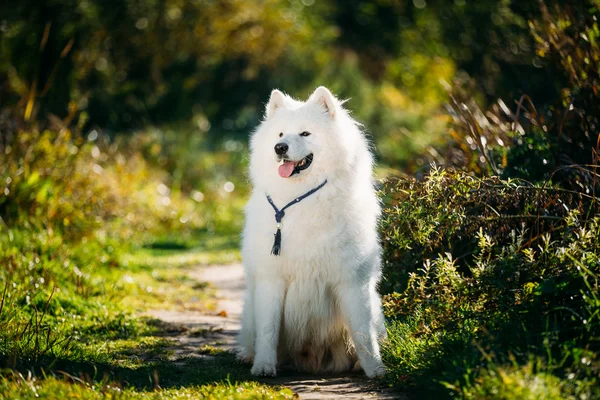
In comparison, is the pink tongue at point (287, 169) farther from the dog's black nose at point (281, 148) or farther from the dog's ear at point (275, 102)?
the dog's ear at point (275, 102)

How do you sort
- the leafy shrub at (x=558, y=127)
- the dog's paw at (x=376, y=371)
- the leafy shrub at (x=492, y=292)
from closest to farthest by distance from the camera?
1. the leafy shrub at (x=492, y=292)
2. the dog's paw at (x=376, y=371)
3. the leafy shrub at (x=558, y=127)

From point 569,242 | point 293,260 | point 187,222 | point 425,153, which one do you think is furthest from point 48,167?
point 569,242

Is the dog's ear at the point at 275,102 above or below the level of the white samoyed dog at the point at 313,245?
above

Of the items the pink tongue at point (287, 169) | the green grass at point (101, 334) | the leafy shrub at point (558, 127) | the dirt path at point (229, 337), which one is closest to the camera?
the green grass at point (101, 334)

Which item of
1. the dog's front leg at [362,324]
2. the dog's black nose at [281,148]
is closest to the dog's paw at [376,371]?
the dog's front leg at [362,324]

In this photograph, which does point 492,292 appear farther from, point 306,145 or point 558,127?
point 558,127

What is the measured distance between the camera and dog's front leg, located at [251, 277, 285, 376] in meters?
4.55

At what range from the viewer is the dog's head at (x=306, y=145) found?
4559 millimetres

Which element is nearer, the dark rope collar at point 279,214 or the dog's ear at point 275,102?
the dark rope collar at point 279,214

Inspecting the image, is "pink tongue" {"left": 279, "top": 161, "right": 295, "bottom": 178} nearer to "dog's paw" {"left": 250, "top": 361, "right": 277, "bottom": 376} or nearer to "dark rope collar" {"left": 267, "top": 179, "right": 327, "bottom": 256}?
"dark rope collar" {"left": 267, "top": 179, "right": 327, "bottom": 256}

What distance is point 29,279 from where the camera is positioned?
6.14 meters

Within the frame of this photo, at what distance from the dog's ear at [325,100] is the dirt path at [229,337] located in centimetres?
179

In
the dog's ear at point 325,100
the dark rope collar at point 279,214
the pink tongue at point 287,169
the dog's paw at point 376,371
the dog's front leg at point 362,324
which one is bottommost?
the dog's paw at point 376,371

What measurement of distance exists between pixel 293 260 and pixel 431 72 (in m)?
19.7
